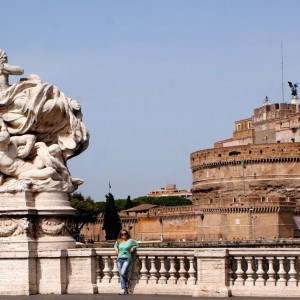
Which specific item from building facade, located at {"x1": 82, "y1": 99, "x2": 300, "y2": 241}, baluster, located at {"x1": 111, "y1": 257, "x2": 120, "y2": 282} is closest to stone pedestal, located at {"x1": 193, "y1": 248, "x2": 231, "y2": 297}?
baluster, located at {"x1": 111, "y1": 257, "x2": 120, "y2": 282}

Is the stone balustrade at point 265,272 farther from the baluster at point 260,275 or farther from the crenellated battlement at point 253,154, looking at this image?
the crenellated battlement at point 253,154

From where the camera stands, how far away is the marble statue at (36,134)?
39.1ft

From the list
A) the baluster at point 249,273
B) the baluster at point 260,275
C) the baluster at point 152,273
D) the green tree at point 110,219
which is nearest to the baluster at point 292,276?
the baluster at point 260,275

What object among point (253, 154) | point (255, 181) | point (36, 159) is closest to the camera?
point (36, 159)

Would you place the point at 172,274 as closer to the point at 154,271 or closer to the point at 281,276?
the point at 154,271

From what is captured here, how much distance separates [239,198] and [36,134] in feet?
246

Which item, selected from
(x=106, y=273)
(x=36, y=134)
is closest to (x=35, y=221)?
(x=106, y=273)

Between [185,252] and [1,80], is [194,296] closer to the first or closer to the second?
[185,252]

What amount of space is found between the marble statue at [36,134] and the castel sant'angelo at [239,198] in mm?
68415

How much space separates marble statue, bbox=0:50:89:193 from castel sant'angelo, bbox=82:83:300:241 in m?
68.4

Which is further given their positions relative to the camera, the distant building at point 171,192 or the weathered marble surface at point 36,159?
the distant building at point 171,192

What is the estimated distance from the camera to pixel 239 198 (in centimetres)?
8650

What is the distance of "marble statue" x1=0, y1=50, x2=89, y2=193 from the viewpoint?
11.9m

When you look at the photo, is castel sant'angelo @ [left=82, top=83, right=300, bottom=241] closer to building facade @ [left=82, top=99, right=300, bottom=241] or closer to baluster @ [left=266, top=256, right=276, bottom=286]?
building facade @ [left=82, top=99, right=300, bottom=241]
